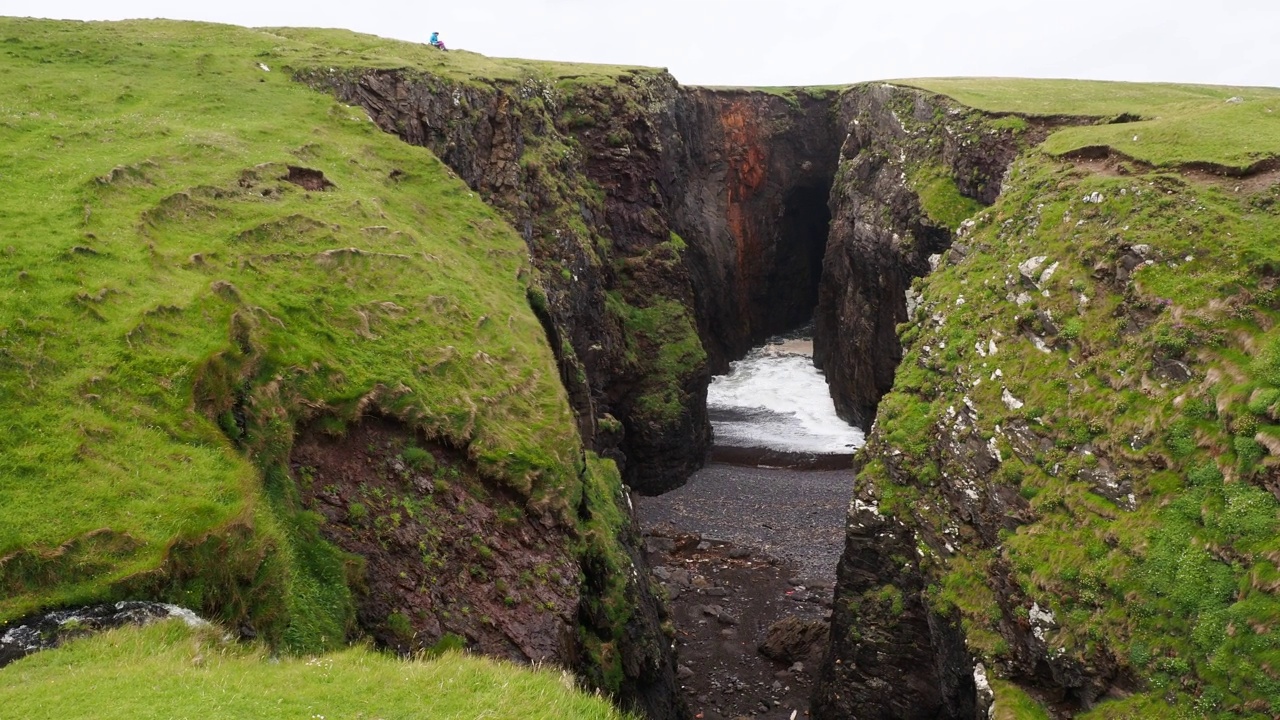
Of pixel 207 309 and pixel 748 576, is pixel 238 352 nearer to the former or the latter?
pixel 207 309

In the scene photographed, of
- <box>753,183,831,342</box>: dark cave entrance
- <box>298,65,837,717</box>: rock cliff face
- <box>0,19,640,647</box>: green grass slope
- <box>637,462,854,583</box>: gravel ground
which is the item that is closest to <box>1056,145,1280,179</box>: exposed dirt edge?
<box>637,462,854,583</box>: gravel ground

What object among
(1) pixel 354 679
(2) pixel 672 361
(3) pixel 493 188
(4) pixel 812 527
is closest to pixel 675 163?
(2) pixel 672 361

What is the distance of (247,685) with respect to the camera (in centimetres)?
1125

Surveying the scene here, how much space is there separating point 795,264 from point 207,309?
68752 mm

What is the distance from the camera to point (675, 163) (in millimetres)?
63156

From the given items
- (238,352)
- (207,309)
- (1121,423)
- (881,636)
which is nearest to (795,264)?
(881,636)

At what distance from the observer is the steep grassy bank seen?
14.3m

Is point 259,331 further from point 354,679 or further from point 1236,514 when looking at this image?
point 1236,514

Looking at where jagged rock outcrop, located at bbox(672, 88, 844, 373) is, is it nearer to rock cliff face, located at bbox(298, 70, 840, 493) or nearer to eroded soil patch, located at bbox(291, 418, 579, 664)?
rock cliff face, located at bbox(298, 70, 840, 493)

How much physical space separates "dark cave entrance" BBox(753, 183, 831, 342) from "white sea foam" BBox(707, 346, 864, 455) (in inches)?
249

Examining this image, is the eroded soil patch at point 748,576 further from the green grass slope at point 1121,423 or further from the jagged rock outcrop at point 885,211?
the jagged rock outcrop at point 885,211

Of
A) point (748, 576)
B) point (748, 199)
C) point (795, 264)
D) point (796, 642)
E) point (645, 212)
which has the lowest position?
point (748, 576)

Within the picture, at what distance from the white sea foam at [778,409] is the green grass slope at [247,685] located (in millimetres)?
42223

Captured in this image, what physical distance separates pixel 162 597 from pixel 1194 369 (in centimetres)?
2282
